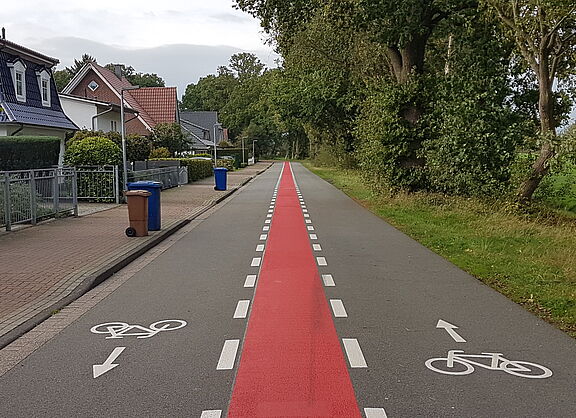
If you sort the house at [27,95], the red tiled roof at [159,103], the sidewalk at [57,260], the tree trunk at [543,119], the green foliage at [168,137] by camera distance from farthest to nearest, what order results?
the red tiled roof at [159,103], the green foliage at [168,137], the house at [27,95], the tree trunk at [543,119], the sidewalk at [57,260]

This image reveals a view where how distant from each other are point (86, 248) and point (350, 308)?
Result: 20.8 ft

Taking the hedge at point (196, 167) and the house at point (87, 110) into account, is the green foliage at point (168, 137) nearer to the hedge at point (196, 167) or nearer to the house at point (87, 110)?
the hedge at point (196, 167)

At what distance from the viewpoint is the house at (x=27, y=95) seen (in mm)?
26438

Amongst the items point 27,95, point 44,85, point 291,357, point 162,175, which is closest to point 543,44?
point 291,357

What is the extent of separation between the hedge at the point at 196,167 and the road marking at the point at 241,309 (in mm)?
31723

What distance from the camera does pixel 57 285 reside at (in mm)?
8766

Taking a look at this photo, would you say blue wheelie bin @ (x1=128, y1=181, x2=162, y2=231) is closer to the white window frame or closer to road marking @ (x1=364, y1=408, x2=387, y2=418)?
road marking @ (x1=364, y1=408, x2=387, y2=418)

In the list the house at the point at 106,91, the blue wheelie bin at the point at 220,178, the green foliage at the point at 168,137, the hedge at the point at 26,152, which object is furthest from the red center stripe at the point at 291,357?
the house at the point at 106,91

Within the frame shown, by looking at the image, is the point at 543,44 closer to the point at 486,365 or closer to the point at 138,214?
the point at 138,214

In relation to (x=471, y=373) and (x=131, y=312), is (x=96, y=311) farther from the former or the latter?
(x=471, y=373)

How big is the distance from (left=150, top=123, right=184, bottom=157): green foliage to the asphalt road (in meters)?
44.7

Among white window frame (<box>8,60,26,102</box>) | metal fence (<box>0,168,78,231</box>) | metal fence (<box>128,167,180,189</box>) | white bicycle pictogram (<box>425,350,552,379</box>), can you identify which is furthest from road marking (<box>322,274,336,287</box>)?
white window frame (<box>8,60,26,102</box>)

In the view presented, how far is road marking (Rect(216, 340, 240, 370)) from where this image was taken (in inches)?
219

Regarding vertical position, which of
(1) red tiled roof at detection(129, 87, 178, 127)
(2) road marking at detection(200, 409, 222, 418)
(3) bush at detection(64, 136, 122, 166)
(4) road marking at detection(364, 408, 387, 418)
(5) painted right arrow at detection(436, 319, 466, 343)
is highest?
(1) red tiled roof at detection(129, 87, 178, 127)
